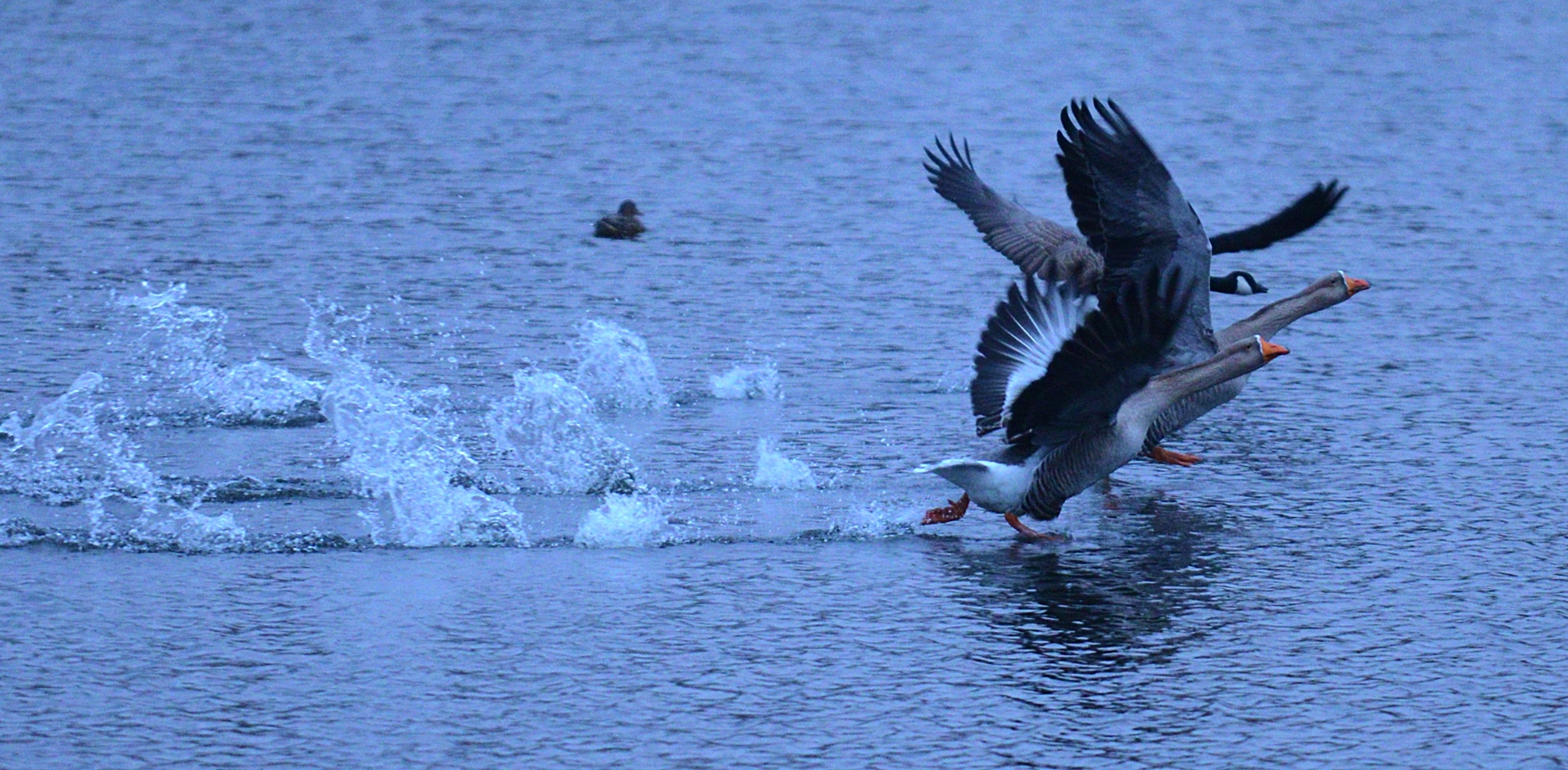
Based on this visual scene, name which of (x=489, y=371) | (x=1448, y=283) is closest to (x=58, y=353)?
(x=489, y=371)

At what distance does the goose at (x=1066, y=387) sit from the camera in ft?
23.4

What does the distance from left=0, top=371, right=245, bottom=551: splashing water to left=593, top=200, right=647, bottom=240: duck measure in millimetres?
4666

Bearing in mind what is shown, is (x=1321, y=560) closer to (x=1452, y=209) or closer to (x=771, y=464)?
(x=771, y=464)

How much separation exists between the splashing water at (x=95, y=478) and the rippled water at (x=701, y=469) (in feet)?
0.10

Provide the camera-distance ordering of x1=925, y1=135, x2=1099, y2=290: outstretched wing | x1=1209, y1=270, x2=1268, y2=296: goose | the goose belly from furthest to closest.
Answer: x1=1209, y1=270, x2=1268, y2=296: goose < x1=925, y1=135, x2=1099, y2=290: outstretched wing < the goose belly

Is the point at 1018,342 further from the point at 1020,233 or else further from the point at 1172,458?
the point at 1020,233

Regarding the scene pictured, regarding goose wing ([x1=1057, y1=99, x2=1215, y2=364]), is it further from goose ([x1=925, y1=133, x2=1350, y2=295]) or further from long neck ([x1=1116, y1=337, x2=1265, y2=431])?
long neck ([x1=1116, y1=337, x2=1265, y2=431])

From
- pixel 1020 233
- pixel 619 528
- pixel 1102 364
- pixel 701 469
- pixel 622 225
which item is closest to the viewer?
pixel 1102 364

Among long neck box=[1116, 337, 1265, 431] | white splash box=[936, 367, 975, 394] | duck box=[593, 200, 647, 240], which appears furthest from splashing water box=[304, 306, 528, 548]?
duck box=[593, 200, 647, 240]

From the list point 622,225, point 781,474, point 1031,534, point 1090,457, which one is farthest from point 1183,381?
point 622,225

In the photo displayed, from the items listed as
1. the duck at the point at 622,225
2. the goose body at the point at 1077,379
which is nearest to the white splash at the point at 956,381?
the goose body at the point at 1077,379

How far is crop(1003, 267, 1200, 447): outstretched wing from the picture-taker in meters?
6.99

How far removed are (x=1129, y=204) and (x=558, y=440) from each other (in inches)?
99.1

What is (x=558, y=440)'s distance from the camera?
8.86 meters
